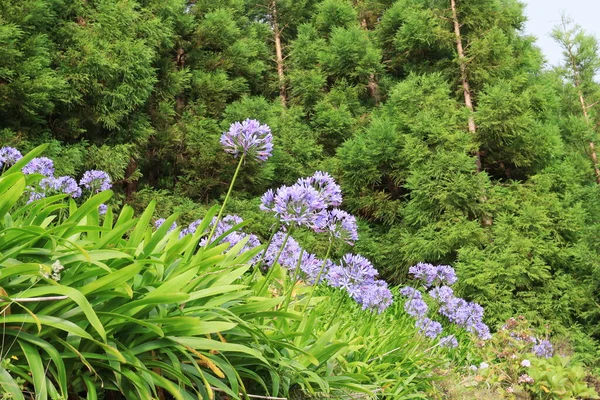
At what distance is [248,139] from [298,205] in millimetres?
372

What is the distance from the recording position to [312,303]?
257 centimetres

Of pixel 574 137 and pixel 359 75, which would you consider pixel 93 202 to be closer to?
pixel 359 75

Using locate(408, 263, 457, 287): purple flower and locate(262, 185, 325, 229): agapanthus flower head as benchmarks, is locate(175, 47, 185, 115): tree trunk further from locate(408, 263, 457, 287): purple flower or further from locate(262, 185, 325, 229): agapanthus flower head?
locate(262, 185, 325, 229): agapanthus flower head

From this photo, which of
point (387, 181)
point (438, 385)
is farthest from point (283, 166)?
point (438, 385)

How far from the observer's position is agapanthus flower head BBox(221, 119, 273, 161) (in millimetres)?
2119

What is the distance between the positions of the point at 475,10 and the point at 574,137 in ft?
11.4

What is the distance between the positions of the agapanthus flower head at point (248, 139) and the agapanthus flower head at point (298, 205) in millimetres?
239

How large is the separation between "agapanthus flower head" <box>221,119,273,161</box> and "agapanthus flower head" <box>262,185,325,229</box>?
0.79 ft

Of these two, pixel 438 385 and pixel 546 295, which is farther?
pixel 546 295

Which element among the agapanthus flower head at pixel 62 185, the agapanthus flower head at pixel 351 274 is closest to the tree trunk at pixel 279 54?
the agapanthus flower head at pixel 62 185

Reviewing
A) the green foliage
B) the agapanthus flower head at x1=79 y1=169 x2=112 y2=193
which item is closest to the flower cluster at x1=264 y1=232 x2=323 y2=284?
the agapanthus flower head at x1=79 y1=169 x2=112 y2=193

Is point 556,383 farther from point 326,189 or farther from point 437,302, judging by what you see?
point 326,189

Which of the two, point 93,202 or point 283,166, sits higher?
point 93,202

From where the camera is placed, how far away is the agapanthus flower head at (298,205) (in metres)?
1.98
